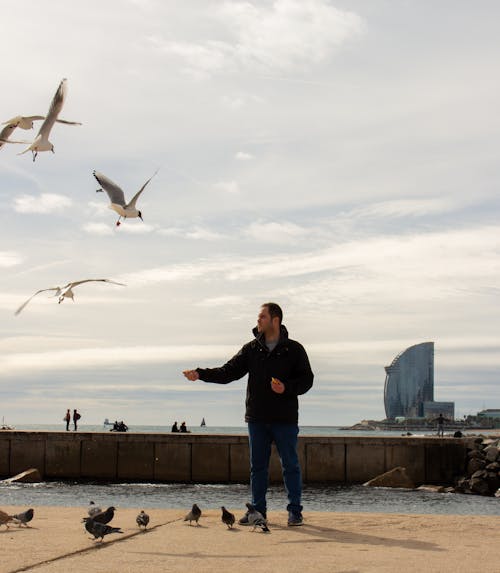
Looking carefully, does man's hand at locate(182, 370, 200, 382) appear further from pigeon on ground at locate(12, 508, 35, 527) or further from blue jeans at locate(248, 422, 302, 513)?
pigeon on ground at locate(12, 508, 35, 527)

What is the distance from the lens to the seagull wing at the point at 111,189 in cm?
1117

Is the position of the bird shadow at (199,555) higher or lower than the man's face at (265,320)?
lower

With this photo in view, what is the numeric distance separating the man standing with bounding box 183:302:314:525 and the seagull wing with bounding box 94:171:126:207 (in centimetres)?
325

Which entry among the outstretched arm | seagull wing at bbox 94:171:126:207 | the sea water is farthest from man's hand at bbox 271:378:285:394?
the sea water

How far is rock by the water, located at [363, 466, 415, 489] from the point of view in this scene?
2803cm

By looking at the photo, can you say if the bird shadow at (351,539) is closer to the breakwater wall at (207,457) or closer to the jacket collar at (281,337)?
the jacket collar at (281,337)

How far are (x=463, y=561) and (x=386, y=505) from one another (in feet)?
54.6

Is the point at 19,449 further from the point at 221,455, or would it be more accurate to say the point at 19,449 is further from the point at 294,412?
the point at 294,412

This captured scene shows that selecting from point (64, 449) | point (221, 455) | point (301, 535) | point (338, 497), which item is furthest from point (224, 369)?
point (64, 449)

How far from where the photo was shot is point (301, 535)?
7.65 metres

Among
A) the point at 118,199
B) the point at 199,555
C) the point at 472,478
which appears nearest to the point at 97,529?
the point at 199,555

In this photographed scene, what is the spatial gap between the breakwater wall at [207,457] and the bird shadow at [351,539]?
21463 mm

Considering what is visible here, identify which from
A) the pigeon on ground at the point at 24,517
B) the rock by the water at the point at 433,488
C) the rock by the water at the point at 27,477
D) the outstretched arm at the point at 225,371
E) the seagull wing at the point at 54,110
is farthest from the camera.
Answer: the rock by the water at the point at 27,477

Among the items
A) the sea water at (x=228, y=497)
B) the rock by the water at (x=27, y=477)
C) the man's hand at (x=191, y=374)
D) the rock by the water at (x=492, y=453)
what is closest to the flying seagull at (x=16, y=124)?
the man's hand at (x=191, y=374)
